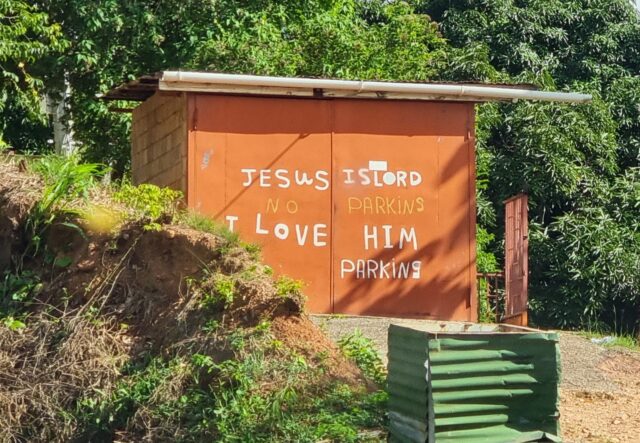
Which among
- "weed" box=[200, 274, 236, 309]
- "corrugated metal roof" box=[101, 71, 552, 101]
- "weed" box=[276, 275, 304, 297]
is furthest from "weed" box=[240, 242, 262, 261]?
"corrugated metal roof" box=[101, 71, 552, 101]

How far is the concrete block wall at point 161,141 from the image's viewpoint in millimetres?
14992

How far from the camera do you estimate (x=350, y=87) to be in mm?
14727

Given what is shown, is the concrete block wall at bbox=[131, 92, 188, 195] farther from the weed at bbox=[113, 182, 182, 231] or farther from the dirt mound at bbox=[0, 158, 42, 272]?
the dirt mound at bbox=[0, 158, 42, 272]

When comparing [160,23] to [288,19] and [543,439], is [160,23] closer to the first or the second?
[288,19]

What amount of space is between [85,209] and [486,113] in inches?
425

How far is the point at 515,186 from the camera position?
72.8 feet

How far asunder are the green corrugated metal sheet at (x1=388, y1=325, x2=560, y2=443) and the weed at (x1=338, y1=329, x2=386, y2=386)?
185 cm

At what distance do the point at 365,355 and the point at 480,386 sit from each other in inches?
101

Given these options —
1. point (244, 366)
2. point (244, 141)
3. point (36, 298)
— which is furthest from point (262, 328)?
point (244, 141)

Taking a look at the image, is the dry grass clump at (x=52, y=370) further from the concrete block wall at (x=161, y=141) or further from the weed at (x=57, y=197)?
the concrete block wall at (x=161, y=141)

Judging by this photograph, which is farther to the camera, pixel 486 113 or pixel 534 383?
pixel 486 113

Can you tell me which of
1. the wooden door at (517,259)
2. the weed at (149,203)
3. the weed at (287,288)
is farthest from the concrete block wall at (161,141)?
the wooden door at (517,259)

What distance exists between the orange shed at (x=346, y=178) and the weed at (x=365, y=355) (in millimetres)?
2524

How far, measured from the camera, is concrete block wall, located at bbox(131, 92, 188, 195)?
15.0 meters
